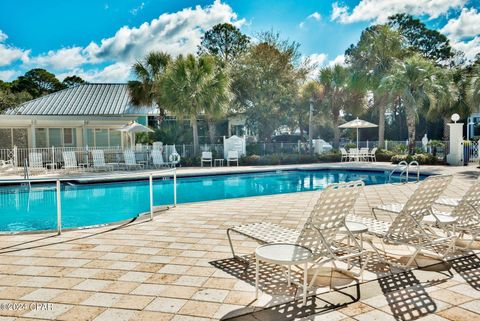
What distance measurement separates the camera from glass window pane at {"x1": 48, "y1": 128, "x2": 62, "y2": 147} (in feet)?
65.2

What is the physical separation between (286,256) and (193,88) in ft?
52.9

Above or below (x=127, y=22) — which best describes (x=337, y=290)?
below

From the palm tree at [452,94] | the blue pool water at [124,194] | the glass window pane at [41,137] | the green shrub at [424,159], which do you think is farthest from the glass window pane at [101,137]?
the palm tree at [452,94]

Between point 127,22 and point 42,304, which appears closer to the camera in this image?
point 42,304

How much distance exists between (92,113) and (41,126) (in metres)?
3.08

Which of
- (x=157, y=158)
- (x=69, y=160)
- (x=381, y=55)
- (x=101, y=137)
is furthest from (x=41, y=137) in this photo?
(x=381, y=55)

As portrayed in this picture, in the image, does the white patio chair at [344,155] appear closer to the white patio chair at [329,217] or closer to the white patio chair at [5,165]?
the white patio chair at [5,165]

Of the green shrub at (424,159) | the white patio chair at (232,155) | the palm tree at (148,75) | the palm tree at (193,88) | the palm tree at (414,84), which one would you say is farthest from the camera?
the palm tree at (148,75)

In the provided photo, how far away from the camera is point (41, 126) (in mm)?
19297

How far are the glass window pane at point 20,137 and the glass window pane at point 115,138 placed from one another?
170 inches

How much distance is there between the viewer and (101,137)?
834 inches

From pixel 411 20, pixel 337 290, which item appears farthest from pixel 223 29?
pixel 337 290

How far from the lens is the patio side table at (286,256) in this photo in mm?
2832

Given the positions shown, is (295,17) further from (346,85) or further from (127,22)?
(127,22)
